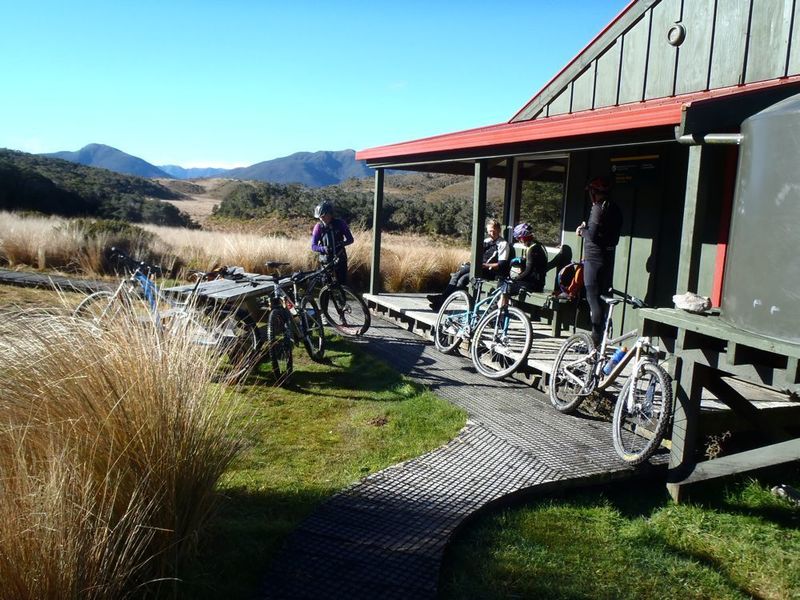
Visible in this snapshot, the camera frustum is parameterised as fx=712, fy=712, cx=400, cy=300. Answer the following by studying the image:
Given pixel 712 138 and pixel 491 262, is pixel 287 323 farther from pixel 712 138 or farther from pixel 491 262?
pixel 712 138

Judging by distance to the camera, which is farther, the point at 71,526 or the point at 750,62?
the point at 750,62

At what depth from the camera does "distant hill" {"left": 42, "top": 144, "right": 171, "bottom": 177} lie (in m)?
141

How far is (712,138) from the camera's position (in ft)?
15.7

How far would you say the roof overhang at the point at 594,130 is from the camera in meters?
5.08

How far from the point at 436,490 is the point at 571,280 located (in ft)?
13.3

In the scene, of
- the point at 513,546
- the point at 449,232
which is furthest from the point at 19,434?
the point at 449,232

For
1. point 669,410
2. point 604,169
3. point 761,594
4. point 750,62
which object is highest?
point 750,62

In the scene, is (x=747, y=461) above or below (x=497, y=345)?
below

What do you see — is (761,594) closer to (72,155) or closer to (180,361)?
(180,361)

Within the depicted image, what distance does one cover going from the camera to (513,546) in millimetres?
3693

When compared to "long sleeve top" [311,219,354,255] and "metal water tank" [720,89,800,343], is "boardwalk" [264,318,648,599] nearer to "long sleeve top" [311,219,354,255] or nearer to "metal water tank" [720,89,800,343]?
"metal water tank" [720,89,800,343]

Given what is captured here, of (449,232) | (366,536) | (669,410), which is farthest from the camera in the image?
(449,232)

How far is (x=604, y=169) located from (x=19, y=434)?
6.65 meters

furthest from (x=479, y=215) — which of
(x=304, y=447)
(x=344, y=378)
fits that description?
(x=304, y=447)
